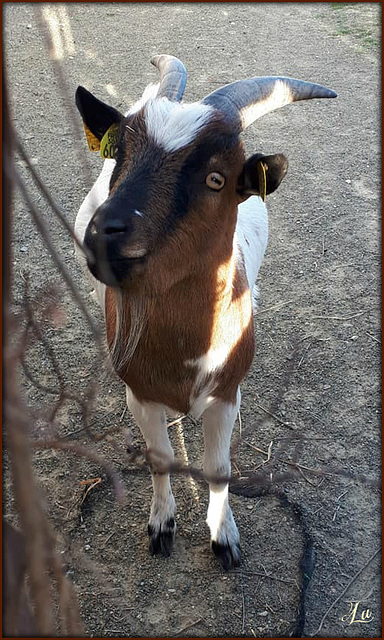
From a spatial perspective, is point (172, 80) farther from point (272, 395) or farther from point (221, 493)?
point (272, 395)

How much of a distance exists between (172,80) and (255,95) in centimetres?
34

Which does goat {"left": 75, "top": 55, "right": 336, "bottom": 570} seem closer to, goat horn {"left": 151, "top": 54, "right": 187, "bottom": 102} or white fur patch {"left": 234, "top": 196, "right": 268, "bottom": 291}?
goat horn {"left": 151, "top": 54, "right": 187, "bottom": 102}

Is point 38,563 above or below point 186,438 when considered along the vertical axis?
above

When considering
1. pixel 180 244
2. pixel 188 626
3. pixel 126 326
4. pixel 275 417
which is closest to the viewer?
pixel 180 244

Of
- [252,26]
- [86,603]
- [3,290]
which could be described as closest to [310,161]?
[252,26]

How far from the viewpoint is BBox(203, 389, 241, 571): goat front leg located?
296 cm

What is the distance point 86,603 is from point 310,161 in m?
4.21

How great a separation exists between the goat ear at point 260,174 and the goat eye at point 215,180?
117mm

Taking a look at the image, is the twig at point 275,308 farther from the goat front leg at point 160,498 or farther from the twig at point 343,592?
the twig at point 343,592

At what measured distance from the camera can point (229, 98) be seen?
2.54 m

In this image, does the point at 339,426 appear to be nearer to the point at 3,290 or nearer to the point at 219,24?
the point at 3,290

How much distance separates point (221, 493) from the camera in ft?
10.0

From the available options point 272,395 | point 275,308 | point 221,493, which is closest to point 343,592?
point 221,493

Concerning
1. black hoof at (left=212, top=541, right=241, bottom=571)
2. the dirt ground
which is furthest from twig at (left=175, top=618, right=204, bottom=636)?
black hoof at (left=212, top=541, right=241, bottom=571)
